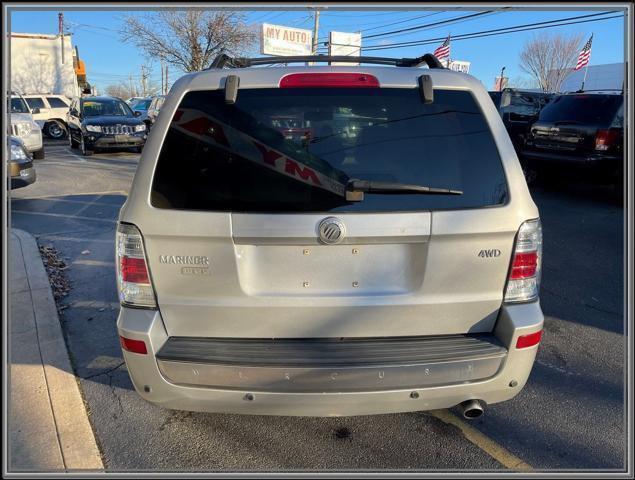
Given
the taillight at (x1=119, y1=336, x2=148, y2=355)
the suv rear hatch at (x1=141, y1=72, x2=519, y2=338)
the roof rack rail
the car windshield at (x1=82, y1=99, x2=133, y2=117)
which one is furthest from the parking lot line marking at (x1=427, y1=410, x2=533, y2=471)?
the car windshield at (x1=82, y1=99, x2=133, y2=117)

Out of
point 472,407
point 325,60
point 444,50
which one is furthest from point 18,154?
point 444,50

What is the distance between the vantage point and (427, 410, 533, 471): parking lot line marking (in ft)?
8.13

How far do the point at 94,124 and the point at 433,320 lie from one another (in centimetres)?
1470

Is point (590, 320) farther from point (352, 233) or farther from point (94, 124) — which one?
point (94, 124)

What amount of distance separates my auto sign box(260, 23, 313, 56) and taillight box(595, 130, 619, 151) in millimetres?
25528

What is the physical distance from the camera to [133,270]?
2.18 meters

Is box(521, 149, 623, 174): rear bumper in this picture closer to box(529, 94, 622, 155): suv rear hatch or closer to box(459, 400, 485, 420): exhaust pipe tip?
box(529, 94, 622, 155): suv rear hatch

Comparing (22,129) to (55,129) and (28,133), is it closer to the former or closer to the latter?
(28,133)

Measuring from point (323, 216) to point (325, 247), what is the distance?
147 mm

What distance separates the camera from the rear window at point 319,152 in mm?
2100

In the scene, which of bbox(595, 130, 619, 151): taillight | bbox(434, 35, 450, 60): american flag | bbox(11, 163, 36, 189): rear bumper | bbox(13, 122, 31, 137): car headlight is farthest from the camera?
bbox(434, 35, 450, 60): american flag

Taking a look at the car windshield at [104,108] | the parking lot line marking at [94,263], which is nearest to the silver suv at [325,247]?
the parking lot line marking at [94,263]

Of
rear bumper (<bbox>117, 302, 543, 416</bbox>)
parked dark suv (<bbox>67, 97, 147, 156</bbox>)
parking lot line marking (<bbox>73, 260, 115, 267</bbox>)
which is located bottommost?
rear bumper (<bbox>117, 302, 543, 416</bbox>)

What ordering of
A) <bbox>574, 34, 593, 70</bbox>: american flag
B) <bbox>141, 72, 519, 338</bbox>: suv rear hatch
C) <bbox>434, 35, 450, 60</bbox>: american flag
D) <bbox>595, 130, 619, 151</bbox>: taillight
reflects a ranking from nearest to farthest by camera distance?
1. <bbox>141, 72, 519, 338</bbox>: suv rear hatch
2. <bbox>595, 130, 619, 151</bbox>: taillight
3. <bbox>574, 34, 593, 70</bbox>: american flag
4. <bbox>434, 35, 450, 60</bbox>: american flag
